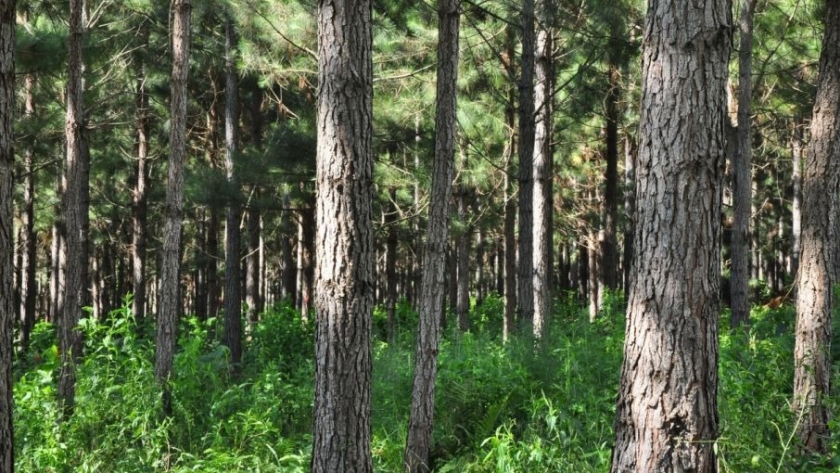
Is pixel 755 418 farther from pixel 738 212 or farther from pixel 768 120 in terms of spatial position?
pixel 768 120

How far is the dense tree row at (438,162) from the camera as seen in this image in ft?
12.4

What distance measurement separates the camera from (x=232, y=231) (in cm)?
1486

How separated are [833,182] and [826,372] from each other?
1594 mm

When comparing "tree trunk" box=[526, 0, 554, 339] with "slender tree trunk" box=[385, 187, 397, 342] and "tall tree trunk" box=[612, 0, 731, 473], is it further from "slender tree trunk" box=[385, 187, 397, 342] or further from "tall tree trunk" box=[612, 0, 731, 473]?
"tall tree trunk" box=[612, 0, 731, 473]

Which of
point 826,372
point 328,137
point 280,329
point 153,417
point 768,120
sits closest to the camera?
point 328,137

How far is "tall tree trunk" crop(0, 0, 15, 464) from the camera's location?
11.8 ft

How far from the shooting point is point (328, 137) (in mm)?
4875

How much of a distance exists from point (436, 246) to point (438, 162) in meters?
0.72

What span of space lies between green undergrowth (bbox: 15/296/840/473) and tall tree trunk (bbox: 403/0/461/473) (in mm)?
419

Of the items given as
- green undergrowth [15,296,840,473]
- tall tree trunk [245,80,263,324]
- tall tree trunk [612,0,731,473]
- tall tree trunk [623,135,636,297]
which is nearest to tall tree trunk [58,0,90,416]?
green undergrowth [15,296,840,473]

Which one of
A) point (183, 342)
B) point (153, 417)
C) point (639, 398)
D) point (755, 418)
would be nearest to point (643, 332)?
point (639, 398)

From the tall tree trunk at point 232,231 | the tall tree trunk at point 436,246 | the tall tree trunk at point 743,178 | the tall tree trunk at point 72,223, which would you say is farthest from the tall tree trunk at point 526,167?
the tall tree trunk at point 232,231

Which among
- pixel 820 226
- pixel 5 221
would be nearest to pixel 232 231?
pixel 820 226

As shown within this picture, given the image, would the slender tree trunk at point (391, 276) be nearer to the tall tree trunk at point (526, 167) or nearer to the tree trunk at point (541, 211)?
the tree trunk at point (541, 211)
